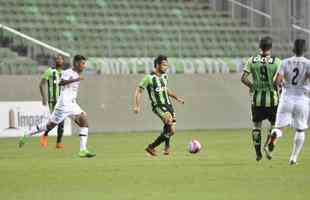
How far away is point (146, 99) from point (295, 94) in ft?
56.5

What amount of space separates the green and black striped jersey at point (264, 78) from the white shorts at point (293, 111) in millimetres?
1385

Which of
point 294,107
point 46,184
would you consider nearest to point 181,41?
point 294,107

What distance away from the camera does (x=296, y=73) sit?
58.1 feet

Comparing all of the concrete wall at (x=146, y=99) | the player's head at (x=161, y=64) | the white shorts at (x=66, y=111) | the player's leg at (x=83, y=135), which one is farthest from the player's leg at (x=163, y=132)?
the concrete wall at (x=146, y=99)

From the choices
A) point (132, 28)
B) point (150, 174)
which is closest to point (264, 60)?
point (150, 174)

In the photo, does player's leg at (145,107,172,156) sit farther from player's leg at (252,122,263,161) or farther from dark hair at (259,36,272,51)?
dark hair at (259,36,272,51)

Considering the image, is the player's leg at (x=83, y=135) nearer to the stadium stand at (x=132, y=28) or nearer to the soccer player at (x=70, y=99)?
the soccer player at (x=70, y=99)

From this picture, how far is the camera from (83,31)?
119ft

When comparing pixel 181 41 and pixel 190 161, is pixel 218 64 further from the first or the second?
pixel 190 161

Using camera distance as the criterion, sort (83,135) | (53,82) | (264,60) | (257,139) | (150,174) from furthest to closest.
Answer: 1. (53,82)
2. (83,135)
3. (257,139)
4. (264,60)
5. (150,174)

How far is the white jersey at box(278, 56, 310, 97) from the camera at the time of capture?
17.7 meters

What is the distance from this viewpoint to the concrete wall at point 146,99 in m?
33.2

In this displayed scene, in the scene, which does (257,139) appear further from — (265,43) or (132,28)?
(132,28)

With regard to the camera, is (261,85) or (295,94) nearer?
(295,94)
